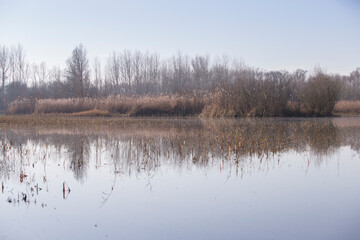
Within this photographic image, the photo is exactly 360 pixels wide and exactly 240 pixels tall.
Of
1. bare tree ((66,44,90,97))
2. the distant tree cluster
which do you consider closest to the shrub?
the distant tree cluster

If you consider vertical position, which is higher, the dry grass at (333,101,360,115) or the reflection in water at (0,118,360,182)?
the dry grass at (333,101,360,115)

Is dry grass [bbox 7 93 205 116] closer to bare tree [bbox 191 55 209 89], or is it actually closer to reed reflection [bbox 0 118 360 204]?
reed reflection [bbox 0 118 360 204]

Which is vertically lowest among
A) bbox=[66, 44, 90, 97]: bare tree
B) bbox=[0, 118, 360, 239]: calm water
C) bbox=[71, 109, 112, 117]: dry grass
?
bbox=[0, 118, 360, 239]: calm water

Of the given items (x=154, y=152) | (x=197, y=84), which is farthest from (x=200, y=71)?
(x=154, y=152)

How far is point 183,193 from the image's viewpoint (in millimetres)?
3479

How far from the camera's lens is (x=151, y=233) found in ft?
8.25

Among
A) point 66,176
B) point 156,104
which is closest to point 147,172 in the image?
point 66,176

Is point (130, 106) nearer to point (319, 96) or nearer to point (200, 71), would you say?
point (319, 96)

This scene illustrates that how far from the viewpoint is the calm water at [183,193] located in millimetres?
2588

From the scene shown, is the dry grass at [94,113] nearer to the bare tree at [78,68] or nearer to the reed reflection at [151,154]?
the reed reflection at [151,154]

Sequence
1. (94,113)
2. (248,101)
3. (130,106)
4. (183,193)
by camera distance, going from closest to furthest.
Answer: (183,193)
(248,101)
(130,106)
(94,113)

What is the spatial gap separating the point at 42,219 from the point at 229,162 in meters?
2.74

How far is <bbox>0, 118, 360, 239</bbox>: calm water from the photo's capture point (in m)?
2.59

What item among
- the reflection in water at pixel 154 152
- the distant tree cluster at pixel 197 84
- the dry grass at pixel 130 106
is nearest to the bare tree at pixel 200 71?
the distant tree cluster at pixel 197 84
